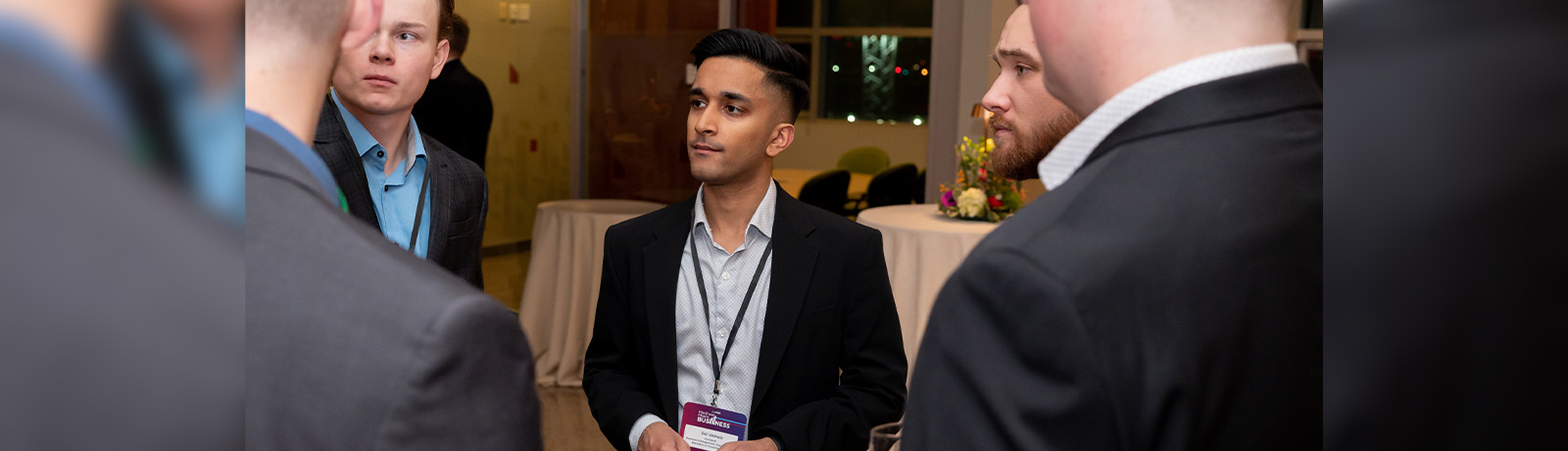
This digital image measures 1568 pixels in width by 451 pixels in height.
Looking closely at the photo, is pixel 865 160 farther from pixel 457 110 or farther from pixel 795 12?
pixel 457 110

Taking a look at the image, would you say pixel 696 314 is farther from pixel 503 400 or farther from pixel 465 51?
pixel 465 51

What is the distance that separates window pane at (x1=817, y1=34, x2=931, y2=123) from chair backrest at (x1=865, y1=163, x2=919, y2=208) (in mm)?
582

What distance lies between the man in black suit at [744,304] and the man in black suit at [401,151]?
1.87ft

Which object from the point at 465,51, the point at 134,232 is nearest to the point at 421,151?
the point at 134,232

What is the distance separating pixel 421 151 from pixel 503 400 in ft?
2.57

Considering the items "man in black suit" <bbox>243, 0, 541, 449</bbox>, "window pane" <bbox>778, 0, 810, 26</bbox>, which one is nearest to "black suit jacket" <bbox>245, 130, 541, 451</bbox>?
"man in black suit" <bbox>243, 0, 541, 449</bbox>

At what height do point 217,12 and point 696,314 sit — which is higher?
point 217,12

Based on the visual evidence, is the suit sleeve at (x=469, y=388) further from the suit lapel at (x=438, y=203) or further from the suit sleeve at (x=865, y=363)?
the suit sleeve at (x=865, y=363)

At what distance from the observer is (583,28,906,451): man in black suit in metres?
1.82

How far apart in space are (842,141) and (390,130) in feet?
21.2

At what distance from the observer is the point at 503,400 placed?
1.93 feet

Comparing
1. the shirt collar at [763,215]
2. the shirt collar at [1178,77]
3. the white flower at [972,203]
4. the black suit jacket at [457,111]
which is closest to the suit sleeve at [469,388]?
the shirt collar at [1178,77]

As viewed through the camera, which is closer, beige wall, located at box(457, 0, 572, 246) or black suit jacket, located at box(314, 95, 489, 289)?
black suit jacket, located at box(314, 95, 489, 289)

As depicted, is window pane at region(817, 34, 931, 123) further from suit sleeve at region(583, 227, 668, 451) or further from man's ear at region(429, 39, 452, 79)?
man's ear at region(429, 39, 452, 79)
